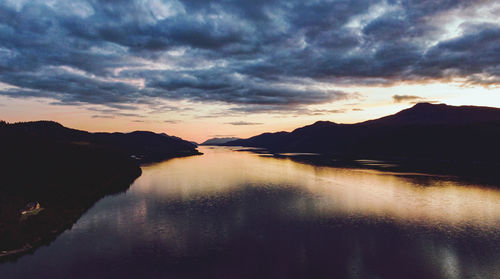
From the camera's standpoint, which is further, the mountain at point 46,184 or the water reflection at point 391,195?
the water reflection at point 391,195

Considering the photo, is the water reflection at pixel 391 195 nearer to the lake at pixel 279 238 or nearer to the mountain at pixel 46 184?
the lake at pixel 279 238

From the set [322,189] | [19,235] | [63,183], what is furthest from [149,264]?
[322,189]

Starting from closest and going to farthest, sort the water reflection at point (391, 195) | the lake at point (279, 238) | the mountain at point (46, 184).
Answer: the lake at point (279, 238) < the mountain at point (46, 184) < the water reflection at point (391, 195)

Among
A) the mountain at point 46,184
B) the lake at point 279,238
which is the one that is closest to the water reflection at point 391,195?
the lake at point 279,238

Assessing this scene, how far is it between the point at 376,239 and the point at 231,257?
24674 mm

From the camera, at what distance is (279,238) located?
45.5 metres

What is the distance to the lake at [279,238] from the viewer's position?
34.5 m

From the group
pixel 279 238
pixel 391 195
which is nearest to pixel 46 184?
pixel 279 238

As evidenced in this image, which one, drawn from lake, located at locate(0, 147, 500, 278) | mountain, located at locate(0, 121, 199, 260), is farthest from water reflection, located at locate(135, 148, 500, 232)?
mountain, located at locate(0, 121, 199, 260)

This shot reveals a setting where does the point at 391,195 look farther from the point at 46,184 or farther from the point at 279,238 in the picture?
the point at 46,184

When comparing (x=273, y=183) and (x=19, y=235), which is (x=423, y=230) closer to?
(x=273, y=183)

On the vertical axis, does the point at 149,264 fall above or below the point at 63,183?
below

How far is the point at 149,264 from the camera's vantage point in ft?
117

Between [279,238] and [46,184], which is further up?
[46,184]
